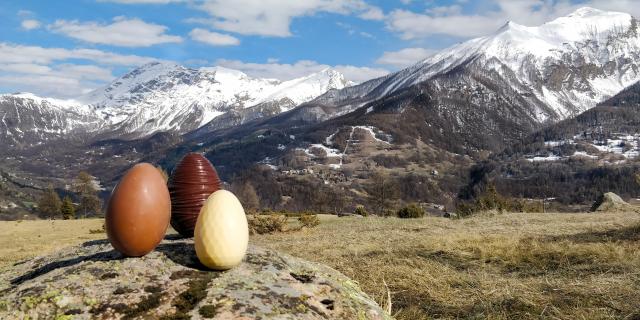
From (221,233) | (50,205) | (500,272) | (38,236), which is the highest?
(221,233)

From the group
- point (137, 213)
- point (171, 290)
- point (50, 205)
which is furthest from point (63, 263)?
point (50, 205)

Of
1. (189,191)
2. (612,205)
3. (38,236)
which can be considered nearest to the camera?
(189,191)

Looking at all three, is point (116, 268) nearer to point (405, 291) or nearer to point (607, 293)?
point (405, 291)

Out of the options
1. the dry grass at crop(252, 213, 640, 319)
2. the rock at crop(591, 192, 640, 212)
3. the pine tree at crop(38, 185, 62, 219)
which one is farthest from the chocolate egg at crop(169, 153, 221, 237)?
the pine tree at crop(38, 185, 62, 219)

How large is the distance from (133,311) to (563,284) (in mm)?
6704

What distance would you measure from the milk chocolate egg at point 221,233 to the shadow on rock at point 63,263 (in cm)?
91

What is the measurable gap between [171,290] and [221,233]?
2.64 ft

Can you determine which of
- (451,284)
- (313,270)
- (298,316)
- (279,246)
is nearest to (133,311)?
(298,316)

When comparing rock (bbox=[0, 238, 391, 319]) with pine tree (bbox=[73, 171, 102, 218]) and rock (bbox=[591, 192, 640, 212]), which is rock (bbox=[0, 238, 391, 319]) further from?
pine tree (bbox=[73, 171, 102, 218])

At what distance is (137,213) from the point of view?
5.16 meters

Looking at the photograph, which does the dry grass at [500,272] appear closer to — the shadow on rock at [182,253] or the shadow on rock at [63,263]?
the shadow on rock at [182,253]

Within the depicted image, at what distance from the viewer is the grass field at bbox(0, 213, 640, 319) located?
702cm

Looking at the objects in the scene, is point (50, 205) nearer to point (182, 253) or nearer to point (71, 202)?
point (71, 202)

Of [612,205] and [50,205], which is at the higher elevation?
[612,205]
